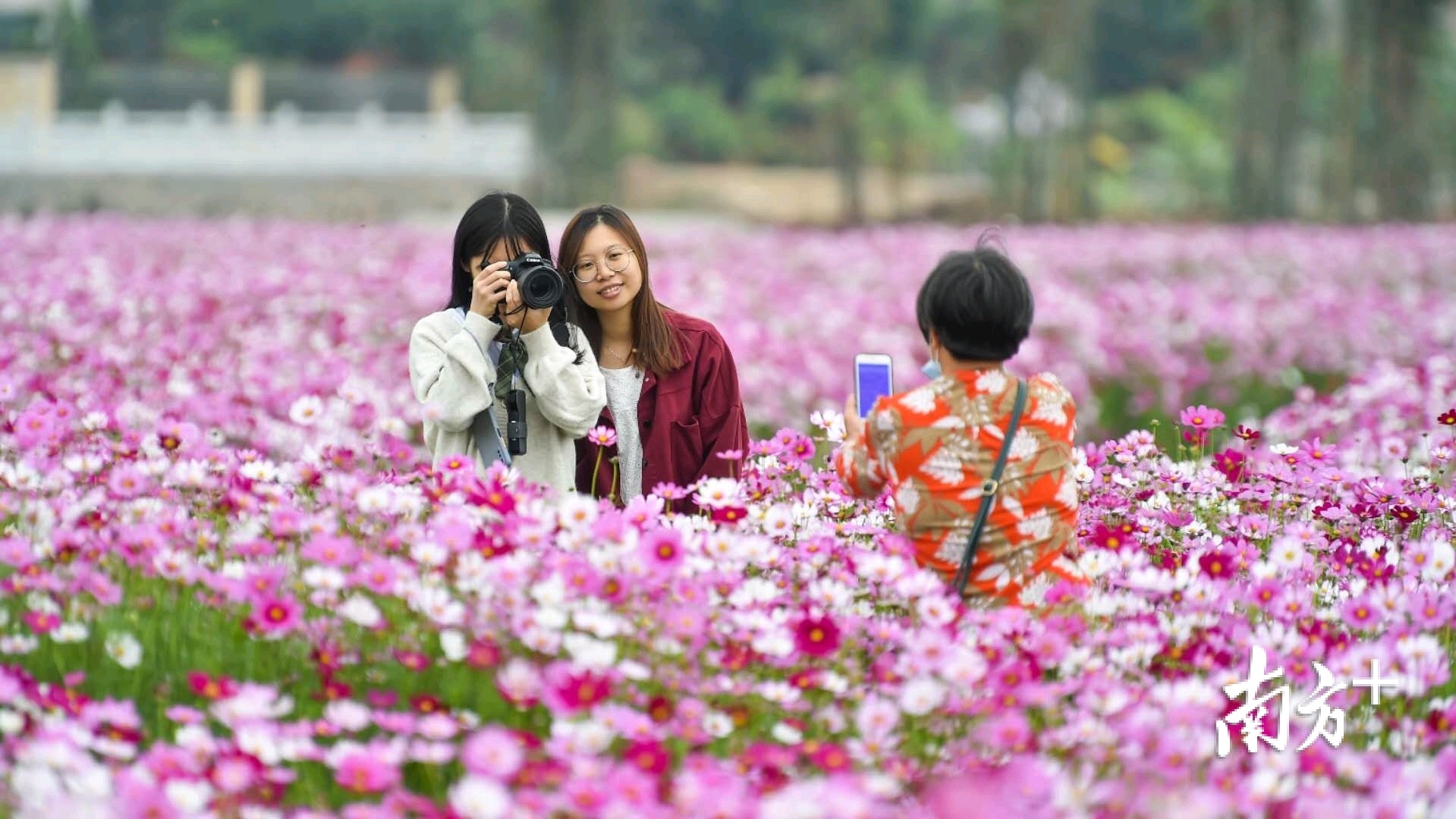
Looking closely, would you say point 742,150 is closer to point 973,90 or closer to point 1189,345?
point 973,90

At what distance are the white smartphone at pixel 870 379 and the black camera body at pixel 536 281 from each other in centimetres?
60

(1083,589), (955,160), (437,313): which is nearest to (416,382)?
(437,313)

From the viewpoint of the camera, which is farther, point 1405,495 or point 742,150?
point 742,150

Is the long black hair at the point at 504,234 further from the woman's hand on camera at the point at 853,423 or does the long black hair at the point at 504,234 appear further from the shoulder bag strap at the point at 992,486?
the shoulder bag strap at the point at 992,486

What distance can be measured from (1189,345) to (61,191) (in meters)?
24.8

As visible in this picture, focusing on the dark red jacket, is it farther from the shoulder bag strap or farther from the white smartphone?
the shoulder bag strap

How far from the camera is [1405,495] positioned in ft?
13.4

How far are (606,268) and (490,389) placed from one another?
0.37 meters

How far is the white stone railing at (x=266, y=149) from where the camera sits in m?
30.7

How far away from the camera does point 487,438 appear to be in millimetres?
3873

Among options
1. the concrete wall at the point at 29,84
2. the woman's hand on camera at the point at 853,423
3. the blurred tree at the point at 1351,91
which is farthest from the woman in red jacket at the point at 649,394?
the concrete wall at the point at 29,84

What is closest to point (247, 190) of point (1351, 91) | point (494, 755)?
point (1351, 91)

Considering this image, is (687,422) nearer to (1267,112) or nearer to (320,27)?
(1267,112)

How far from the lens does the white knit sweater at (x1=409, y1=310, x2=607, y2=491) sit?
12.2ft
